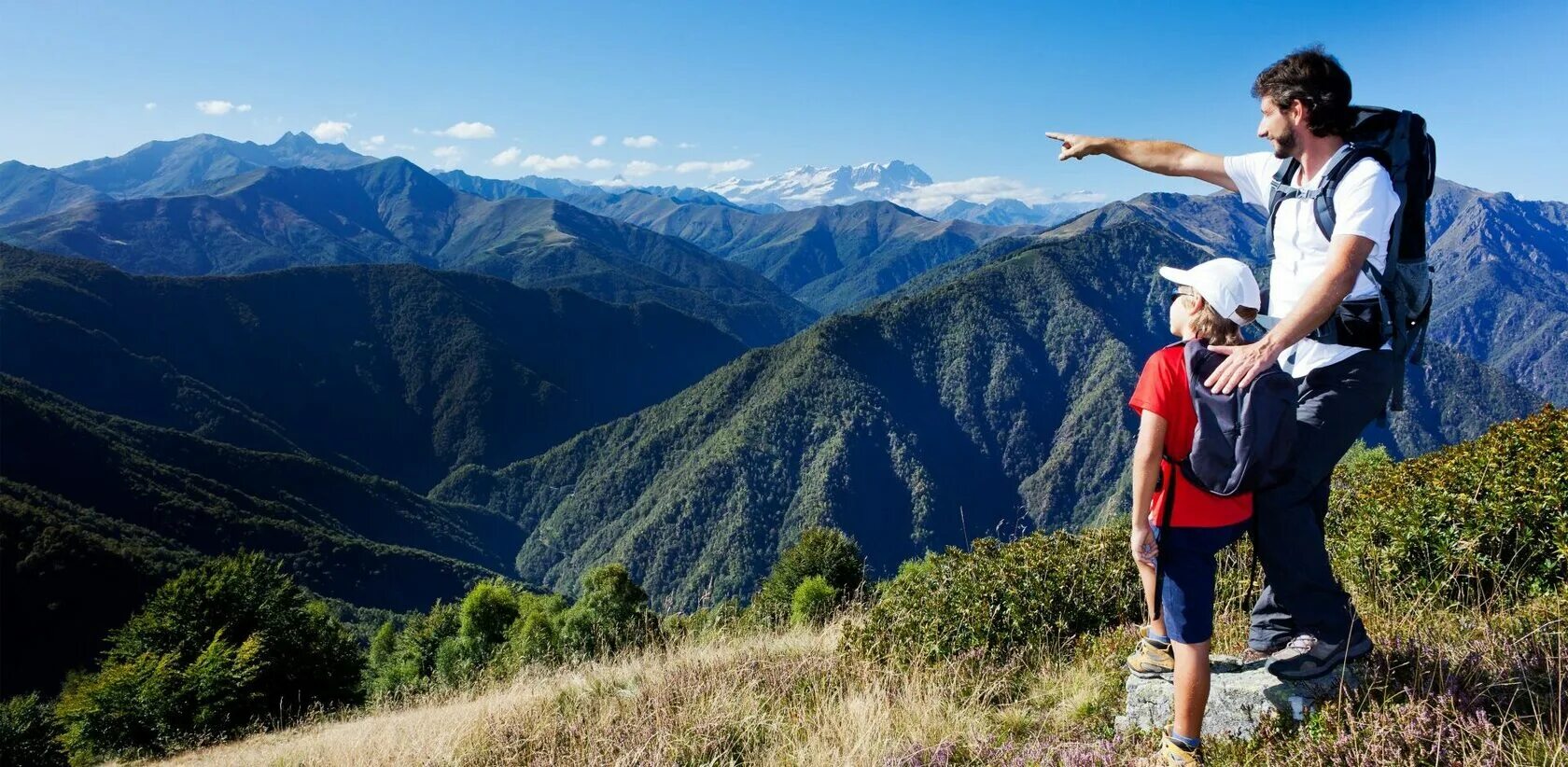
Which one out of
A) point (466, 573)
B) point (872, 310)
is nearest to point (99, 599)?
point (466, 573)

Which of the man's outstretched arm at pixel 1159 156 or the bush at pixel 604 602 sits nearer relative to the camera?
the man's outstretched arm at pixel 1159 156

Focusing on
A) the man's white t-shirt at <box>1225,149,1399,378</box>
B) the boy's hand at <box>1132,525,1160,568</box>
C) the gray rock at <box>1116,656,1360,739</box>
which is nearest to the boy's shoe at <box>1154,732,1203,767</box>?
the gray rock at <box>1116,656,1360,739</box>

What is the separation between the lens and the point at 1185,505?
3559 mm

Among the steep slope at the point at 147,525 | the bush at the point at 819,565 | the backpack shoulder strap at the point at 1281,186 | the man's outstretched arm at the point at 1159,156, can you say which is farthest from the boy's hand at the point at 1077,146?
the steep slope at the point at 147,525

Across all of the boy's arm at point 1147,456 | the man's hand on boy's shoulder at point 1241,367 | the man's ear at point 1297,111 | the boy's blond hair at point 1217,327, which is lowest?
the boy's arm at point 1147,456

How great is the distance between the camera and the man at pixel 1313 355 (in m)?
3.24

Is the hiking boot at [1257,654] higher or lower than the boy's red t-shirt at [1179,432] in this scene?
lower

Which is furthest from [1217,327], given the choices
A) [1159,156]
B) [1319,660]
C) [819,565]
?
[819,565]

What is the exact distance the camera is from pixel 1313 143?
3574mm

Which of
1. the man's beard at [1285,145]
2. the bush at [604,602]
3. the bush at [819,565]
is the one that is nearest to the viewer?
the man's beard at [1285,145]

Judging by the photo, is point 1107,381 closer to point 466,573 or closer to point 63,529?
point 466,573

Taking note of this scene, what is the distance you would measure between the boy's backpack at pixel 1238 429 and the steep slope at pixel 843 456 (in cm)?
12225

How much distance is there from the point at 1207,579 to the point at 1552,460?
4.07 m

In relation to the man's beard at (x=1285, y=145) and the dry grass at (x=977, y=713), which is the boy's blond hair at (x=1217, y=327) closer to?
the man's beard at (x=1285, y=145)
